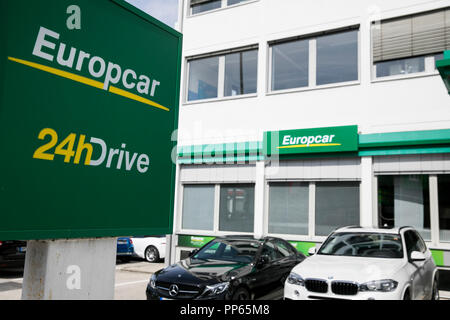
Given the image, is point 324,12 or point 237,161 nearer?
point 324,12

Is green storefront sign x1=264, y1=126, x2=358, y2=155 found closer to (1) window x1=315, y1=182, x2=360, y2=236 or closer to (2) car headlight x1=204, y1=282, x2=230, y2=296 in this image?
(1) window x1=315, y1=182, x2=360, y2=236

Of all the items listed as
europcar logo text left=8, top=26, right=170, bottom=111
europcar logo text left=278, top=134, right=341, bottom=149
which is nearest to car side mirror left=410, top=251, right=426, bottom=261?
europcar logo text left=278, top=134, right=341, bottom=149

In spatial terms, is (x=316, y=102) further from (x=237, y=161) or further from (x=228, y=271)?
(x=228, y=271)

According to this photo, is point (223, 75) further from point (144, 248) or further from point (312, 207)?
point (144, 248)

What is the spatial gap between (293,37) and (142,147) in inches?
450

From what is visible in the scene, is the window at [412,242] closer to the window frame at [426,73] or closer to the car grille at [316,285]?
the car grille at [316,285]

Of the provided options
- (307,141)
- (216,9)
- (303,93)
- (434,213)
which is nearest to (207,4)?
(216,9)

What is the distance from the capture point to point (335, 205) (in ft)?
37.9

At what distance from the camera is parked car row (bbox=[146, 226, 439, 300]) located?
6043mm

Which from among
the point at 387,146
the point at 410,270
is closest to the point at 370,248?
the point at 410,270

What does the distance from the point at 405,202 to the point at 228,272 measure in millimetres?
6014

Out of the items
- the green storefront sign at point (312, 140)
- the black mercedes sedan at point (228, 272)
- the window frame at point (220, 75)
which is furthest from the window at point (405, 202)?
the window frame at point (220, 75)

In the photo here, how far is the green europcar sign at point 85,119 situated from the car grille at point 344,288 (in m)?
4.38

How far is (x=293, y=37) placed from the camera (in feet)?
42.1
